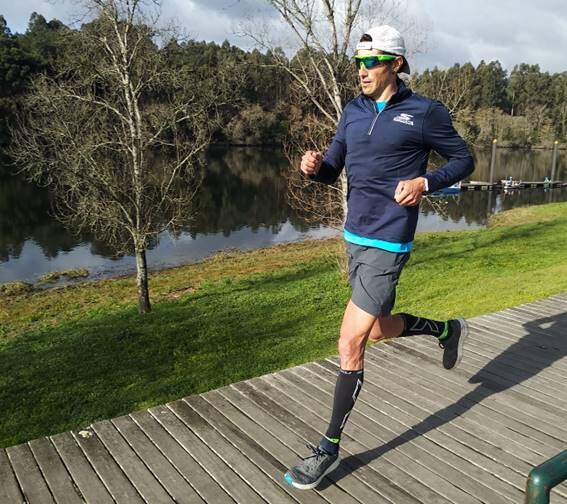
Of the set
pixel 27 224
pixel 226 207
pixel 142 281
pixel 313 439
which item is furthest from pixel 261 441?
pixel 226 207

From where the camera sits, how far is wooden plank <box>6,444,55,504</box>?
2752 millimetres

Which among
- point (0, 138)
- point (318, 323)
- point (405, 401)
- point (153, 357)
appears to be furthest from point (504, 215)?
point (0, 138)

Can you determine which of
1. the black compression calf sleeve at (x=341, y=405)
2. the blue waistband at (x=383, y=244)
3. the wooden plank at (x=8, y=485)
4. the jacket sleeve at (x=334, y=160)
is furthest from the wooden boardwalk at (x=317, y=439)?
the jacket sleeve at (x=334, y=160)

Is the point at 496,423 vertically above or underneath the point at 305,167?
underneath

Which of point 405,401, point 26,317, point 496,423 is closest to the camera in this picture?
point 496,423

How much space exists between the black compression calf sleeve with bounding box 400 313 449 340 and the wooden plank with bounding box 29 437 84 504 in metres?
2.21

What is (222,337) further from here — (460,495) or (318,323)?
(460,495)

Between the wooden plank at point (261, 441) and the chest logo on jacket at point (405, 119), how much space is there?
6.41 feet

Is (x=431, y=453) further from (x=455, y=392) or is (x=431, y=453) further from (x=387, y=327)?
(x=455, y=392)

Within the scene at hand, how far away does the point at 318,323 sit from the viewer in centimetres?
913

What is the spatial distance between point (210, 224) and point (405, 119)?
2406 centimetres

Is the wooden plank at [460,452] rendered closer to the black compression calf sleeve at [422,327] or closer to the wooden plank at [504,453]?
the wooden plank at [504,453]

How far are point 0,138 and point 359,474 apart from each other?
137ft

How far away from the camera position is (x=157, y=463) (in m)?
3.05
